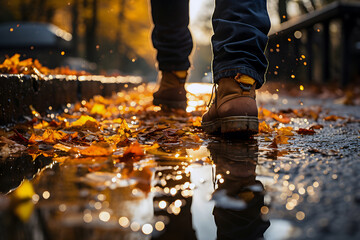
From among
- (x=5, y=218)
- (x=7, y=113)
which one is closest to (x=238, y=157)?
(x=5, y=218)

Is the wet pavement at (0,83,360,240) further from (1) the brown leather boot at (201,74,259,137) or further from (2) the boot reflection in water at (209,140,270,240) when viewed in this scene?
(1) the brown leather boot at (201,74,259,137)

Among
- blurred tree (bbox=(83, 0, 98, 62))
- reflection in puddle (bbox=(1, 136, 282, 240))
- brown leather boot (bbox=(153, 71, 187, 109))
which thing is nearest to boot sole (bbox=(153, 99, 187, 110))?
brown leather boot (bbox=(153, 71, 187, 109))

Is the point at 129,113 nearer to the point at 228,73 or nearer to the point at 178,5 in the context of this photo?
the point at 178,5

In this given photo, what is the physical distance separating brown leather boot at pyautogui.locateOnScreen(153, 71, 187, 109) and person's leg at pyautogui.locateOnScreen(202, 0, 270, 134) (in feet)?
3.71

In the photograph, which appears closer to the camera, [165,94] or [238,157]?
[238,157]

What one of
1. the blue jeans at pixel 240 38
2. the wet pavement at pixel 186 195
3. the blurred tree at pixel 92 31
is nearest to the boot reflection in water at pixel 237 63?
the blue jeans at pixel 240 38

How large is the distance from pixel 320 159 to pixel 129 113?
6.78ft

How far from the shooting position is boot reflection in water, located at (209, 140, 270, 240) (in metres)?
0.70

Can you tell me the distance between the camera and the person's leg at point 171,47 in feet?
9.33

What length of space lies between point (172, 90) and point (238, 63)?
4.27 feet

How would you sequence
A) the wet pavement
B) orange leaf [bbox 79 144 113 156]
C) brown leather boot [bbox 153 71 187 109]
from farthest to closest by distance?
brown leather boot [bbox 153 71 187 109] < orange leaf [bbox 79 144 113 156] < the wet pavement

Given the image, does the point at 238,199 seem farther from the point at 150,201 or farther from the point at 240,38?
the point at 240,38

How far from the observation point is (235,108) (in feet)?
5.58

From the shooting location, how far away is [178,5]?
2805mm
